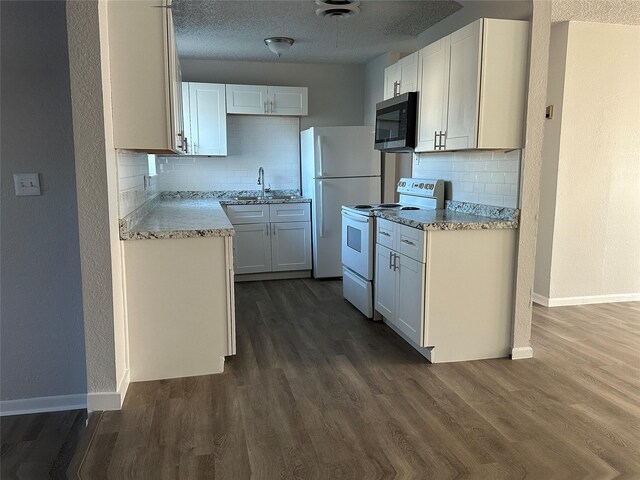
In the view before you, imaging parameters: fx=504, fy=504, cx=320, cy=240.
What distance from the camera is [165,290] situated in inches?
113

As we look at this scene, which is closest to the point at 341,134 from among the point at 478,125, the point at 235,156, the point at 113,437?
the point at 235,156

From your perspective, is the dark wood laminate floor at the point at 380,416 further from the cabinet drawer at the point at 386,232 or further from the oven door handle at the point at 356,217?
the oven door handle at the point at 356,217

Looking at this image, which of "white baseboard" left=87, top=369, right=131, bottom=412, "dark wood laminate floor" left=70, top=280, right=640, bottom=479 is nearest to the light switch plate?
"white baseboard" left=87, top=369, right=131, bottom=412

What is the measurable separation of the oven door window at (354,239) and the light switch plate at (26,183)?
2.37m

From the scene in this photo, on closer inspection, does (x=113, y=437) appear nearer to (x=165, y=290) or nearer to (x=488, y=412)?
(x=165, y=290)

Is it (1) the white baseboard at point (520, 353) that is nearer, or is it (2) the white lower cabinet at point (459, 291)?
(2) the white lower cabinet at point (459, 291)

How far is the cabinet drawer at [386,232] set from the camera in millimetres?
3575

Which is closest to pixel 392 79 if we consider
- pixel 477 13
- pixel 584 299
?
pixel 477 13

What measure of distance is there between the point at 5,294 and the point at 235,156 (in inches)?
142

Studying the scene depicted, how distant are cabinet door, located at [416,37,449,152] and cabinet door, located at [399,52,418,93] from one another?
9cm

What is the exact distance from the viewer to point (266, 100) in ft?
18.8

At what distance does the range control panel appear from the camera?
3996mm

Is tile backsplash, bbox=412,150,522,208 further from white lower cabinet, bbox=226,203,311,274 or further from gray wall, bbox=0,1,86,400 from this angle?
gray wall, bbox=0,1,86,400

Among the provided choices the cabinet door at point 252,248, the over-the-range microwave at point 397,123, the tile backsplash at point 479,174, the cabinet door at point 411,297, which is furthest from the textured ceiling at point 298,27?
the cabinet door at point 411,297
